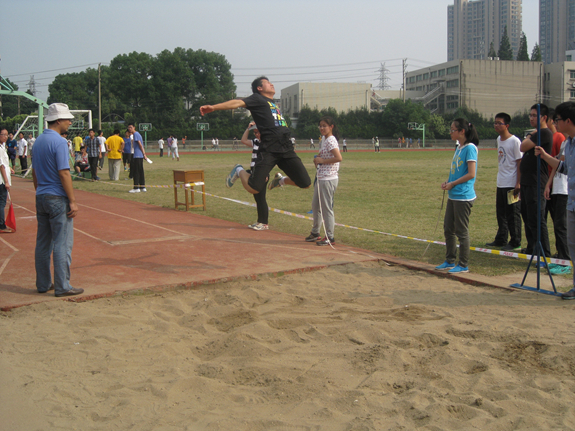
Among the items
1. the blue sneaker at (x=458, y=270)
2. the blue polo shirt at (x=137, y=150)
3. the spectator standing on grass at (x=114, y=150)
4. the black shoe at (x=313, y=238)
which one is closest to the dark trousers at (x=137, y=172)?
the blue polo shirt at (x=137, y=150)

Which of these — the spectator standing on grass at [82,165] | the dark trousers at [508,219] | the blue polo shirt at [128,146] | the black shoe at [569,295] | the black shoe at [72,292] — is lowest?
the black shoe at [569,295]

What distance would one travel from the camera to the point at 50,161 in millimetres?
5625

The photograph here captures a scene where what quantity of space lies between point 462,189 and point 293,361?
372 cm

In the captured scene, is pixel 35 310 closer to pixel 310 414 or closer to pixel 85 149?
pixel 310 414

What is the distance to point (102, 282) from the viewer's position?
246 inches

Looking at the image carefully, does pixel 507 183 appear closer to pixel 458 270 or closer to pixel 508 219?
pixel 508 219

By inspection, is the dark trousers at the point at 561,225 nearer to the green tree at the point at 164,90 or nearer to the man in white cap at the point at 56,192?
the man in white cap at the point at 56,192

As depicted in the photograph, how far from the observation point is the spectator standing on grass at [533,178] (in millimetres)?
6961

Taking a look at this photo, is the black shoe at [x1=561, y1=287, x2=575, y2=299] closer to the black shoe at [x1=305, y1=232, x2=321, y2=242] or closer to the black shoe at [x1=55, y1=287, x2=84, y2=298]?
the black shoe at [x1=305, y1=232, x2=321, y2=242]

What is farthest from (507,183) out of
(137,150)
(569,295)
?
(137,150)

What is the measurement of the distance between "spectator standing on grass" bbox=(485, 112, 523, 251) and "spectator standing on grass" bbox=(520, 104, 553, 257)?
328mm

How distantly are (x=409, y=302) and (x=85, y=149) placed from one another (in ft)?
65.5

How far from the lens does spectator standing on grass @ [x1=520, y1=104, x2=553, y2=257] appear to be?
22.8 feet

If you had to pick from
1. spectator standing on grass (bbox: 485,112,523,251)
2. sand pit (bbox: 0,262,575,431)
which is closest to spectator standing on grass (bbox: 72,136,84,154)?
sand pit (bbox: 0,262,575,431)
